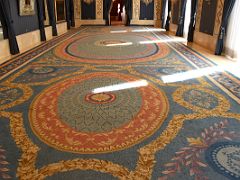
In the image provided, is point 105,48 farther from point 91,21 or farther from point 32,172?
point 91,21

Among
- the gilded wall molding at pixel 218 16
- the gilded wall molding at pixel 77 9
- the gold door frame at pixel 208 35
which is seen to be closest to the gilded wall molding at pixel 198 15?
the gold door frame at pixel 208 35

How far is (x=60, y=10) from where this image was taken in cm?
1190

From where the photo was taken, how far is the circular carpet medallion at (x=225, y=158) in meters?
1.90

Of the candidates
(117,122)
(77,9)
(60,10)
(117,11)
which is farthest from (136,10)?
(117,122)

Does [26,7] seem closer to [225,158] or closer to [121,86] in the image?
[121,86]

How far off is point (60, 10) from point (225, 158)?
1169cm

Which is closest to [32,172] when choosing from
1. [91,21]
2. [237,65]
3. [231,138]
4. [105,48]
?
[231,138]

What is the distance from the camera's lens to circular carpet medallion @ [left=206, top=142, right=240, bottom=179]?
1.90 meters

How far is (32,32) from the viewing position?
25.6ft

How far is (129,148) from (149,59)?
12.5 feet

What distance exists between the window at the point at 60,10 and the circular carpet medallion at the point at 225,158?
1088cm

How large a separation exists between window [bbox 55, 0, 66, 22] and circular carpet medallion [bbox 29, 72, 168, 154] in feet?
28.4

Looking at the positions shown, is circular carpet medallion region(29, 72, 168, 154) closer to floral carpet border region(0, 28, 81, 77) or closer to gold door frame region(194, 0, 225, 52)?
floral carpet border region(0, 28, 81, 77)

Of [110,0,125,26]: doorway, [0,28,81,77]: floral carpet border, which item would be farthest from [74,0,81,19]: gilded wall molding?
[0,28,81,77]: floral carpet border
